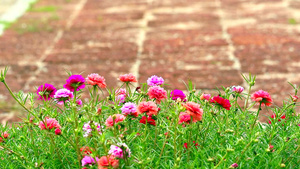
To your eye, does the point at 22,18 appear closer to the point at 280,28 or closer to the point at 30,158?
the point at 280,28

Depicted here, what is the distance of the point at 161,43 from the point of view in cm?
619

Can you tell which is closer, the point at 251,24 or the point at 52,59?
the point at 52,59

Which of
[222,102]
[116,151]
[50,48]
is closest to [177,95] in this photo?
[222,102]

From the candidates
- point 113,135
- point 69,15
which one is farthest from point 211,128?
point 69,15

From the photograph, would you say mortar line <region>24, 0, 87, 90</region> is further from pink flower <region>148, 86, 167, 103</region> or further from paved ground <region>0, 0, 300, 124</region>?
pink flower <region>148, 86, 167, 103</region>

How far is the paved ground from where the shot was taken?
16.5ft

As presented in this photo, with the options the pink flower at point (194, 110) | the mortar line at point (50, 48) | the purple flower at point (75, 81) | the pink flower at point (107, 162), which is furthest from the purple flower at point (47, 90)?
the mortar line at point (50, 48)

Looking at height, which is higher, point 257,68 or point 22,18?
point 22,18

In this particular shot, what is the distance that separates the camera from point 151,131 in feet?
6.63

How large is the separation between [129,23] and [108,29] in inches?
18.7

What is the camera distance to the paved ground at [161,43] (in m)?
5.03

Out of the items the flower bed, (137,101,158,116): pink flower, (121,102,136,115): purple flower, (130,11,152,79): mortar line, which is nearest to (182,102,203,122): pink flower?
the flower bed

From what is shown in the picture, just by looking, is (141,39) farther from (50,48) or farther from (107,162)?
(107,162)

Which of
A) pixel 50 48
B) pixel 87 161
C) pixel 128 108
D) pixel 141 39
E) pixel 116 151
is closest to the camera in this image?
pixel 116 151
